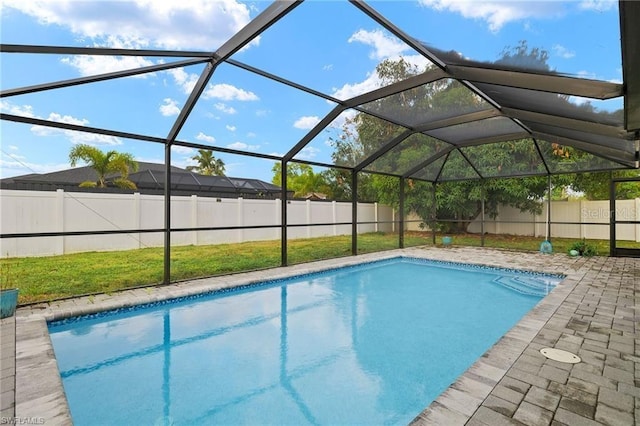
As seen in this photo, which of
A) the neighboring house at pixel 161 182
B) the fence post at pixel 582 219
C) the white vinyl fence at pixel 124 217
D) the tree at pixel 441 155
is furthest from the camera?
the fence post at pixel 582 219

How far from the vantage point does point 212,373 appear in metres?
3.07

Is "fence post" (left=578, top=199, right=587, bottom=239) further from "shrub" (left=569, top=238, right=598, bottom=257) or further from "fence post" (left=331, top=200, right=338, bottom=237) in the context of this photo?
"fence post" (left=331, top=200, right=338, bottom=237)

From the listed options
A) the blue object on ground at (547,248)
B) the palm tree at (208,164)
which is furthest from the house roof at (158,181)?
the blue object on ground at (547,248)

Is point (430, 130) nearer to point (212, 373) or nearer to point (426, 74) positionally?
point (426, 74)

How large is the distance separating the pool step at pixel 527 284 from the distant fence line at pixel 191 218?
2758 mm

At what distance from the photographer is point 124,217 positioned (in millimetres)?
8969

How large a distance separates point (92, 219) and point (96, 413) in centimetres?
751

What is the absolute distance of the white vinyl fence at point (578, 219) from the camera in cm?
1027

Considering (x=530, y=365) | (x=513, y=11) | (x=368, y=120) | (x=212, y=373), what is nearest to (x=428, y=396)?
(x=530, y=365)

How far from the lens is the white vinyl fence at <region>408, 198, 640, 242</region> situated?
10273 millimetres

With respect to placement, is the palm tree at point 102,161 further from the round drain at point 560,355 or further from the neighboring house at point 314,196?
the round drain at point 560,355

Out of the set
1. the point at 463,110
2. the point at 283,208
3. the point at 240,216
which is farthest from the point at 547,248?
the point at 240,216

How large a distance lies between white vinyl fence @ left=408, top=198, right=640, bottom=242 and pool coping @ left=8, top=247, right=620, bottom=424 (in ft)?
17.1

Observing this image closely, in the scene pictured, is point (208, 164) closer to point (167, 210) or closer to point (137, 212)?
point (137, 212)
